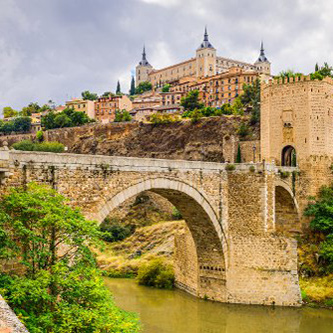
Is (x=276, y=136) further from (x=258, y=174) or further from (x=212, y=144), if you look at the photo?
(x=212, y=144)

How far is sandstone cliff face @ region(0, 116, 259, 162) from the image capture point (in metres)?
39.7

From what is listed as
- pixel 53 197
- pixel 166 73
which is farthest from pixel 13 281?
pixel 166 73

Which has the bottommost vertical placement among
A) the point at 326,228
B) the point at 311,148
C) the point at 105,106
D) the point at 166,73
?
the point at 326,228

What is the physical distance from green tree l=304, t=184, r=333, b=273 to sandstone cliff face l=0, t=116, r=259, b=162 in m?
14.0

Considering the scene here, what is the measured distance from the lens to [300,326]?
15672 millimetres

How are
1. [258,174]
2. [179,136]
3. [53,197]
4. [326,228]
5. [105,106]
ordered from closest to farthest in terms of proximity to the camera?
[53,197]
[258,174]
[326,228]
[179,136]
[105,106]

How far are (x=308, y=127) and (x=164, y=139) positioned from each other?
23.1 meters

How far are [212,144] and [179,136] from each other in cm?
469

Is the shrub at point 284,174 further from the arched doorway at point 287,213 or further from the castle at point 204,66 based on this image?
the castle at point 204,66

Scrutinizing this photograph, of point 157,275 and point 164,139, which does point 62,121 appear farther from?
point 157,275

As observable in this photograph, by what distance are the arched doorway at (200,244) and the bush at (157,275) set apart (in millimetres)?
751

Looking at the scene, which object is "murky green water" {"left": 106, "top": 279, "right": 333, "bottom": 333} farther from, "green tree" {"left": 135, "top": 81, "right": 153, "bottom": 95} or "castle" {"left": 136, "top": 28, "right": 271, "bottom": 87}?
"green tree" {"left": 135, "top": 81, "right": 153, "bottom": 95}

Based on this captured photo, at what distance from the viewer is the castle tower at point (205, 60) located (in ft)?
289

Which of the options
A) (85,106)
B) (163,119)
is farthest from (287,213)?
(85,106)
